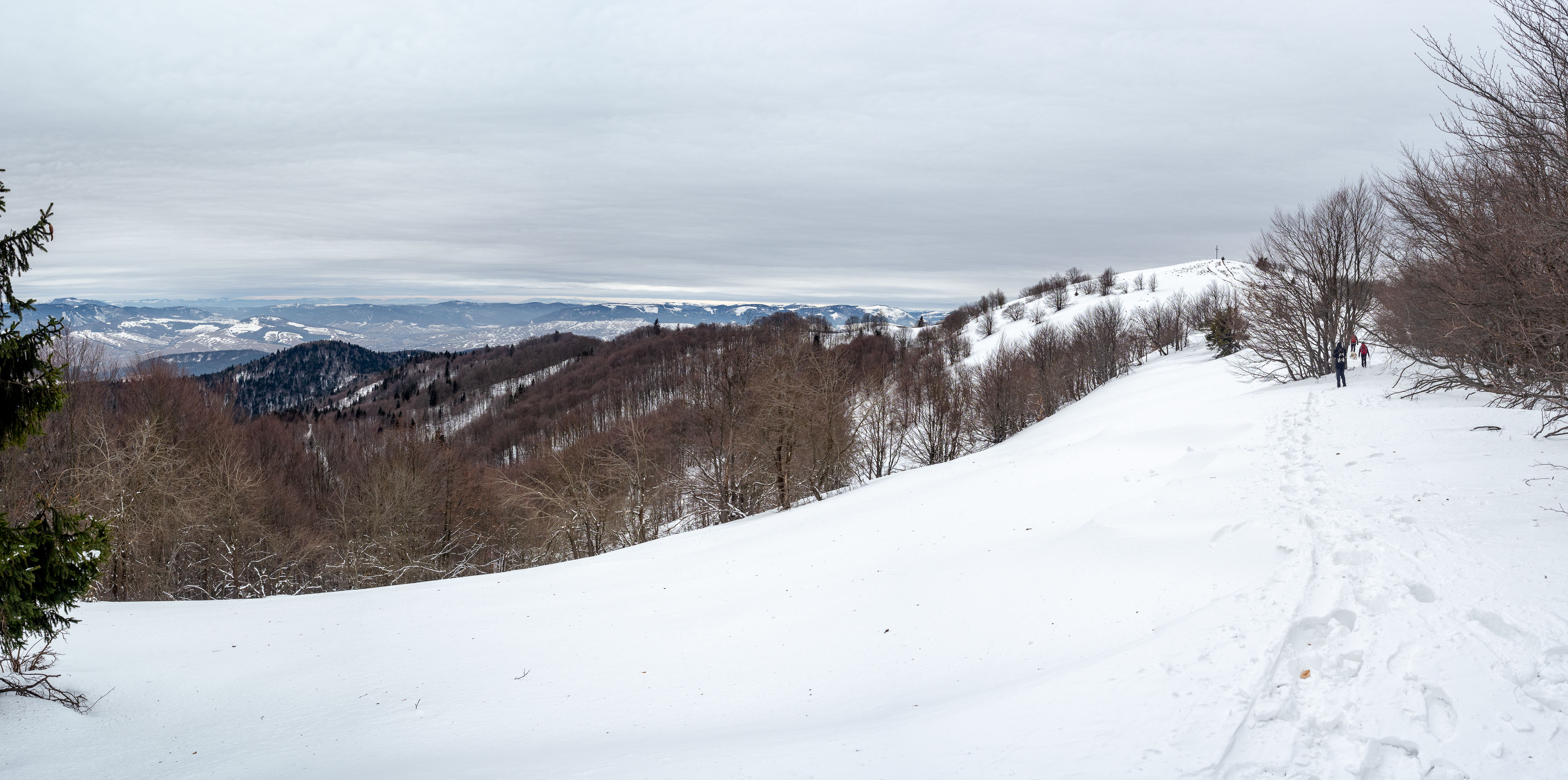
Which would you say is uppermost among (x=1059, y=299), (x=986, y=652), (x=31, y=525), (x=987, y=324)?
(x=1059, y=299)

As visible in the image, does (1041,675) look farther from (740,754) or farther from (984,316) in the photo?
(984,316)

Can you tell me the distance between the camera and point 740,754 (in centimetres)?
536

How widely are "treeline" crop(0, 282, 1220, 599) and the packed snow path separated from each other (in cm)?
917

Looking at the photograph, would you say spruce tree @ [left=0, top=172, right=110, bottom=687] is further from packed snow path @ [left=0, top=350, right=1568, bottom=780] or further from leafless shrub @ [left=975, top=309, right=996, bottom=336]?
leafless shrub @ [left=975, top=309, right=996, bottom=336]

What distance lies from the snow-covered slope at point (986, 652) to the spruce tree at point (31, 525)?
1.33m

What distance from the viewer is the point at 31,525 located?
5.25 metres

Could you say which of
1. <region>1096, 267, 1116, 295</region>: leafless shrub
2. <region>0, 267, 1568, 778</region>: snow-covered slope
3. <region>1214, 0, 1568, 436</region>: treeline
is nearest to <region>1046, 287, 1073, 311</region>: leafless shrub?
<region>1096, 267, 1116, 295</region>: leafless shrub

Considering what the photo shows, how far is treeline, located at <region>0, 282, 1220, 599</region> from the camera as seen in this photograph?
77.3ft

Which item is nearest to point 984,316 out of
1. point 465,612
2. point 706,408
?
point 706,408

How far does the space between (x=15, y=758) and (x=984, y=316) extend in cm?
11414

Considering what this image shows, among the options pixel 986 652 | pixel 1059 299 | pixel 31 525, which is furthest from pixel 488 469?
pixel 1059 299

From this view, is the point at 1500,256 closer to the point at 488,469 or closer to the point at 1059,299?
the point at 488,469

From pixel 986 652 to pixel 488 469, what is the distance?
4864 centimetres

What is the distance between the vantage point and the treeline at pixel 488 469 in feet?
77.3
